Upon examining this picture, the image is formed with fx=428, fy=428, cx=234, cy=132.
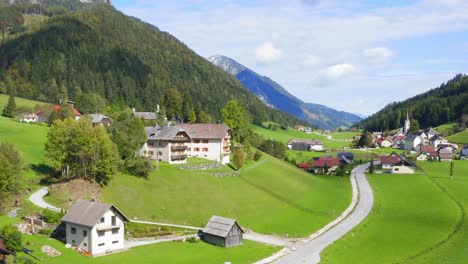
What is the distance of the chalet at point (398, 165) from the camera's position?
447ft

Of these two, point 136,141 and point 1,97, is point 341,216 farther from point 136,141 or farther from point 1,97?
point 1,97

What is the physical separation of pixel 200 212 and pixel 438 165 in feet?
366

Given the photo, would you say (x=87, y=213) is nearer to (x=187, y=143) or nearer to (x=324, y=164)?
(x=187, y=143)

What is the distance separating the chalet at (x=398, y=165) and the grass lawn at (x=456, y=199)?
17.7ft

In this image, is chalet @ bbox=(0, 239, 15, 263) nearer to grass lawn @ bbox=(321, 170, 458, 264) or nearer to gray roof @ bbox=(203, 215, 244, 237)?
gray roof @ bbox=(203, 215, 244, 237)

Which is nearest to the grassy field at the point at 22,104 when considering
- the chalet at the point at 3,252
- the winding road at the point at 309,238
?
the winding road at the point at 309,238

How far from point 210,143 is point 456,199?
2225 inches

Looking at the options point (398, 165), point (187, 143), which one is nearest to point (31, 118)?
point (187, 143)

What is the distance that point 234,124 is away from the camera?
128500 millimetres

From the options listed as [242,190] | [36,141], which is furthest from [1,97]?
[242,190]

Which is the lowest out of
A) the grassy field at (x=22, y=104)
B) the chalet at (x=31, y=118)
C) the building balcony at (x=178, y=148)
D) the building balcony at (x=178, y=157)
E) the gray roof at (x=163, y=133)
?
the building balcony at (x=178, y=157)

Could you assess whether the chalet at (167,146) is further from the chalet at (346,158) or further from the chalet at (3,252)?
the chalet at (346,158)

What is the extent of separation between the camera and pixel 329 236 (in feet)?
Result: 219

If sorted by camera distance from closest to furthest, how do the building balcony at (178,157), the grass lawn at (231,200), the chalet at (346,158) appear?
the grass lawn at (231,200)
the building balcony at (178,157)
the chalet at (346,158)
